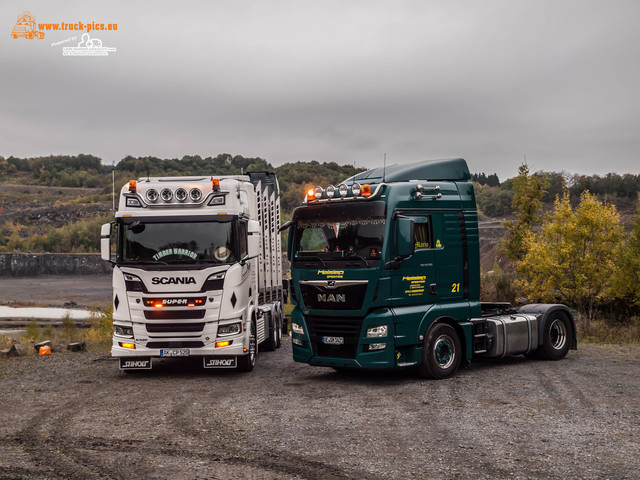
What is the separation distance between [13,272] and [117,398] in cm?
7576

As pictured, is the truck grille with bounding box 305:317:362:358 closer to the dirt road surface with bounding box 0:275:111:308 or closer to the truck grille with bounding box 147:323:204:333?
the truck grille with bounding box 147:323:204:333

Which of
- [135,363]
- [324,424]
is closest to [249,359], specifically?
[135,363]

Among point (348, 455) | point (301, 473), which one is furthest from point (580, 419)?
point (301, 473)

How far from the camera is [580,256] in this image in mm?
28625

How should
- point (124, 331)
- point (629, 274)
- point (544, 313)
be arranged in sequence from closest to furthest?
point (124, 331) → point (544, 313) → point (629, 274)

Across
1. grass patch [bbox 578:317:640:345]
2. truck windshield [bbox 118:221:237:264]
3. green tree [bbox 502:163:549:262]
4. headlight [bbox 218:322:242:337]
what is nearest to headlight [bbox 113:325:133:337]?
truck windshield [bbox 118:221:237:264]

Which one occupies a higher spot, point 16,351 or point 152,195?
point 152,195

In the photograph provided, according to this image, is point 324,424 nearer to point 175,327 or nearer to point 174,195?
point 175,327

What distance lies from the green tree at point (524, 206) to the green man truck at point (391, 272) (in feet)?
76.4

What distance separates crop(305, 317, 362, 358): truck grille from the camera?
11406mm

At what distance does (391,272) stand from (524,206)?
26379mm

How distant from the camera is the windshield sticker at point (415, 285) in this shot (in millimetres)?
11336

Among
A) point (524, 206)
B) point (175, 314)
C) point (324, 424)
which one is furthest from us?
point (524, 206)

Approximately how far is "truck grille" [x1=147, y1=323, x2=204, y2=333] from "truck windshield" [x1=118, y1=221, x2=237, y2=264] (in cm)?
116
